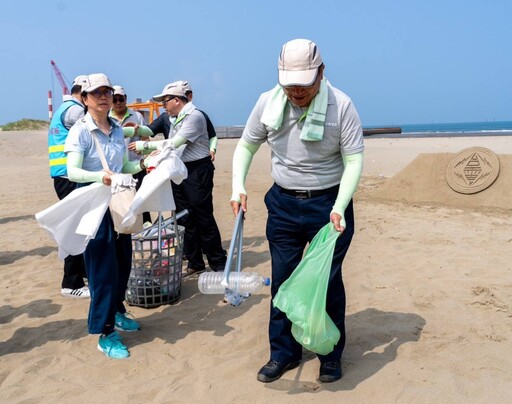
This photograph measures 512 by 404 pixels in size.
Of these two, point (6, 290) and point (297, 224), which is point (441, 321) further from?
point (6, 290)

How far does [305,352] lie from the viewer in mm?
3518

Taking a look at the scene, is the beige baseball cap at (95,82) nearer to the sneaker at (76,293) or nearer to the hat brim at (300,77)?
the hat brim at (300,77)

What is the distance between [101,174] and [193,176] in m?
1.86

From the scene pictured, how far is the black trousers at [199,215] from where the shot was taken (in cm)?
502

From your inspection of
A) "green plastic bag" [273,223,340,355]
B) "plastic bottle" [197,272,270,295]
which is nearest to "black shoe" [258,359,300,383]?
"green plastic bag" [273,223,340,355]

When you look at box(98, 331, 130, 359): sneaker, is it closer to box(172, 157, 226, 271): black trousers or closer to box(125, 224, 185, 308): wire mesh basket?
box(125, 224, 185, 308): wire mesh basket

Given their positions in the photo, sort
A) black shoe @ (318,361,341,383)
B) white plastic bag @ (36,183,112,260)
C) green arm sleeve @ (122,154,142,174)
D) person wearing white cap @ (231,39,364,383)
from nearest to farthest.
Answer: person wearing white cap @ (231,39,364,383) < black shoe @ (318,361,341,383) < white plastic bag @ (36,183,112,260) < green arm sleeve @ (122,154,142,174)

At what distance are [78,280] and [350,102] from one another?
3.04m

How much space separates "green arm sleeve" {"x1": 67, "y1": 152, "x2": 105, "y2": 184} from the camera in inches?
124

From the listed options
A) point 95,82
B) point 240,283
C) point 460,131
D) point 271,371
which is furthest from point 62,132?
point 460,131

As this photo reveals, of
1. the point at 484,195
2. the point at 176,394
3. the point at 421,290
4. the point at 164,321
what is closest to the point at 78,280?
the point at 164,321

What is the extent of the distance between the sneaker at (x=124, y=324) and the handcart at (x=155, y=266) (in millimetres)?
464

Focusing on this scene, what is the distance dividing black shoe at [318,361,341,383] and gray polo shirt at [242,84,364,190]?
1.06m

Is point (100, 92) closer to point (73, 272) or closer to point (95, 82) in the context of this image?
point (95, 82)
